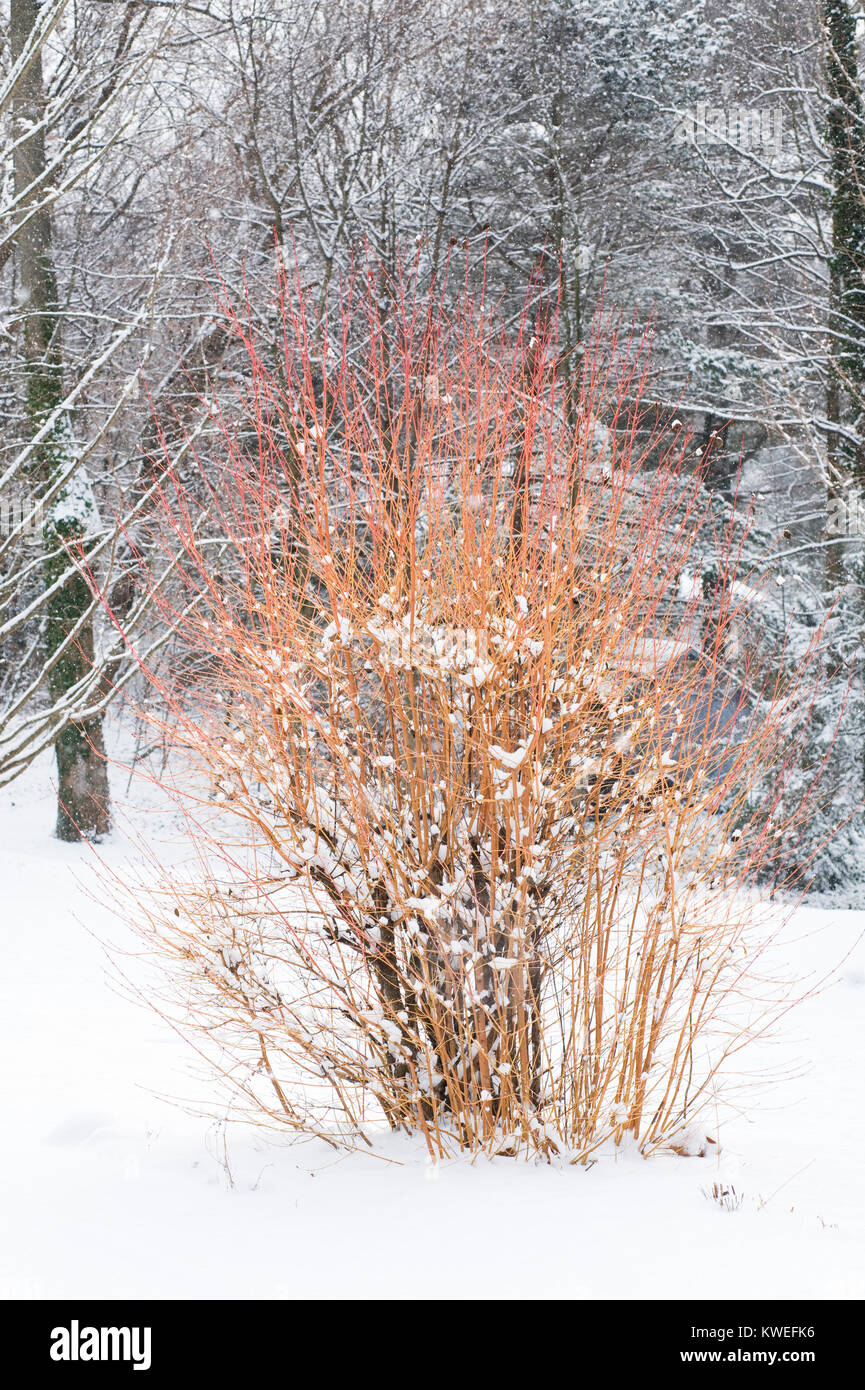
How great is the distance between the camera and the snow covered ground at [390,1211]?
145 inches

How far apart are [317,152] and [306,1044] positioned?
11457 millimetres

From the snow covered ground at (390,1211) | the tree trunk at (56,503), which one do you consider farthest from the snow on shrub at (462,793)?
the tree trunk at (56,503)

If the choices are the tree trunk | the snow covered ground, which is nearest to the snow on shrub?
the snow covered ground

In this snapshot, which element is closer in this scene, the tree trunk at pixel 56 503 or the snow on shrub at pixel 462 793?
the snow on shrub at pixel 462 793

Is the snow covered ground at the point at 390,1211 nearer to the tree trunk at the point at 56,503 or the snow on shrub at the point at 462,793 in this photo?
the snow on shrub at the point at 462,793

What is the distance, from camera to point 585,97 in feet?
46.3

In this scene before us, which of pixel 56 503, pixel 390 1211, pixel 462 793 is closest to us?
pixel 390 1211

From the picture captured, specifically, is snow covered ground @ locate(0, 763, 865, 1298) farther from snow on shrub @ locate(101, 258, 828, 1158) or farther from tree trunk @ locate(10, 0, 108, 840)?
tree trunk @ locate(10, 0, 108, 840)

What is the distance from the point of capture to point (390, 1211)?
4.11 metres

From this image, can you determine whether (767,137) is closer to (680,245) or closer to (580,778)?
(680,245)

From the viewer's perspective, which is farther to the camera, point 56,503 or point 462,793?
point 56,503

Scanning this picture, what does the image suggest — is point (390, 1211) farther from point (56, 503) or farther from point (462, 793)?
point (56, 503)

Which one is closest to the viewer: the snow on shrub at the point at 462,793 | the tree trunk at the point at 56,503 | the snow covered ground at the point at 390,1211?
the snow covered ground at the point at 390,1211

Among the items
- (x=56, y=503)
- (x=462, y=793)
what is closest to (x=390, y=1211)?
(x=462, y=793)
